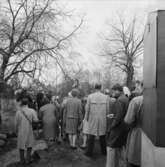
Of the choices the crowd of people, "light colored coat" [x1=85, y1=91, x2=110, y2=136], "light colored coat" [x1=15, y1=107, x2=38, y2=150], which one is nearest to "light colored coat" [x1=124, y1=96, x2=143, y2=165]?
the crowd of people

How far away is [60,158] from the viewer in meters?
5.71

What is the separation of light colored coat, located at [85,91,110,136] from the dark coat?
144 cm

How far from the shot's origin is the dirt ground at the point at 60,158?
5.33m

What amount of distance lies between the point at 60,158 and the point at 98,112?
1.45 m

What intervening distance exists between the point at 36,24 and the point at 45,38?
84 cm

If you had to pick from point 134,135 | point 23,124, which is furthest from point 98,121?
point 134,135

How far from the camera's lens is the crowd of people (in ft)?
11.9

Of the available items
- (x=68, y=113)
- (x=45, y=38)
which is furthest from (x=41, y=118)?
(x=45, y=38)

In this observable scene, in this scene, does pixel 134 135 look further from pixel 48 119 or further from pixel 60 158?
pixel 48 119

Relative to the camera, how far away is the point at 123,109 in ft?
12.7

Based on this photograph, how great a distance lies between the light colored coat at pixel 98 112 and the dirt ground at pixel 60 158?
0.64 metres

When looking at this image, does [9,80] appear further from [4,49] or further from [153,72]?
[153,72]

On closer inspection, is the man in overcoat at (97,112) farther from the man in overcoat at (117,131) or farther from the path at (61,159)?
the man in overcoat at (117,131)

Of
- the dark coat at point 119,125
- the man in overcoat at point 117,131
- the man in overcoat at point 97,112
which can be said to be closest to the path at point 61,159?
the man in overcoat at point 97,112
